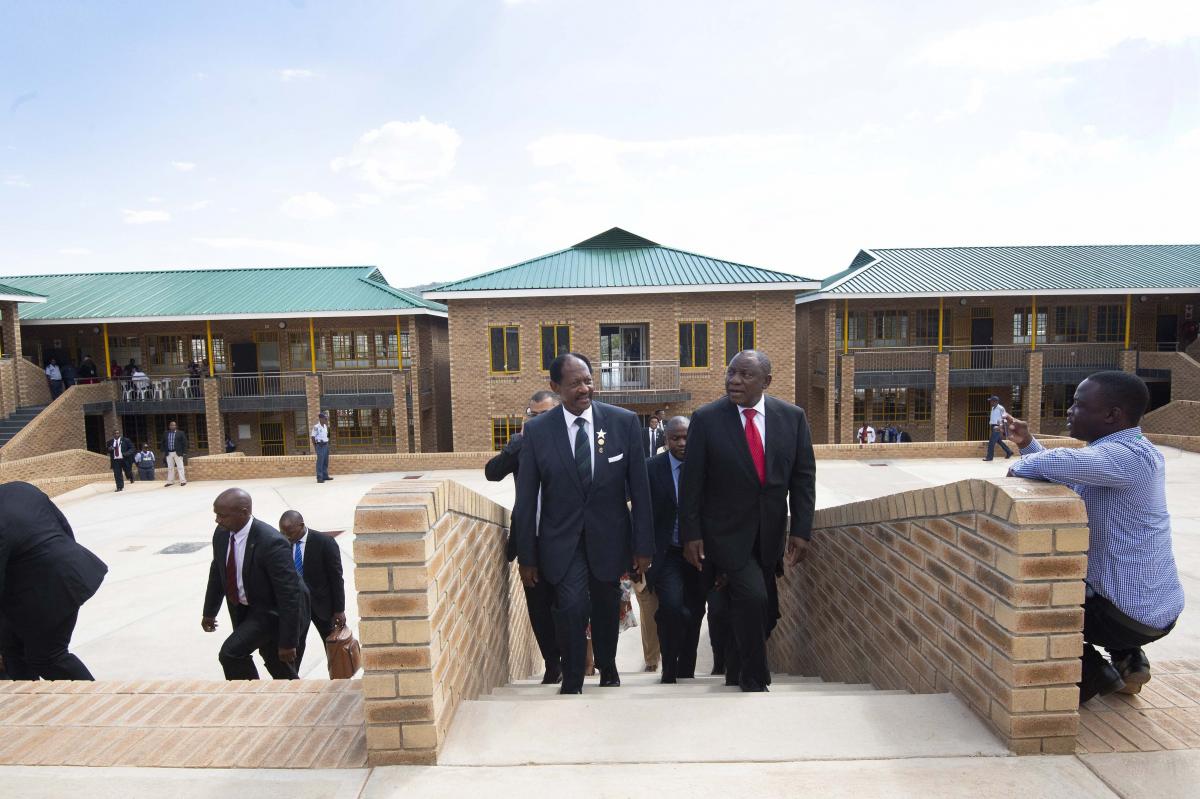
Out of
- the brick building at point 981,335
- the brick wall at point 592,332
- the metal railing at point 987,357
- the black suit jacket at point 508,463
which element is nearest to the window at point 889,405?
the brick building at point 981,335

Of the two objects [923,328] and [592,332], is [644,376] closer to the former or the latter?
[592,332]

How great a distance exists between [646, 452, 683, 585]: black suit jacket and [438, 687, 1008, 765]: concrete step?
1.64 meters

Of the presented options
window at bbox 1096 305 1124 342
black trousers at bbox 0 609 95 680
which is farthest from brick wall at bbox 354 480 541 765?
window at bbox 1096 305 1124 342

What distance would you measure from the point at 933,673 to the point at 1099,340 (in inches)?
1167

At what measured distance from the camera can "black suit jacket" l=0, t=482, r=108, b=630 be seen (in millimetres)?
3646

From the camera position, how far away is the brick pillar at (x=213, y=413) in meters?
23.2

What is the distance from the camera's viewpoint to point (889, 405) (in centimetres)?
2616

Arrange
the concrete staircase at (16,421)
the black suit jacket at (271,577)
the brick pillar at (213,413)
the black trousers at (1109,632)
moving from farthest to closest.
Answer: the brick pillar at (213,413) < the concrete staircase at (16,421) < the black suit jacket at (271,577) < the black trousers at (1109,632)

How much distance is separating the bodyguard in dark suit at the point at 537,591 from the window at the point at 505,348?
18.3 metres

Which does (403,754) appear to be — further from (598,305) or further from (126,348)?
(126,348)

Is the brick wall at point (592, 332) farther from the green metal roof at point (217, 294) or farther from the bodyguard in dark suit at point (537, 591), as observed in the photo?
the bodyguard in dark suit at point (537, 591)

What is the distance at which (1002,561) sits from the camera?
239 cm

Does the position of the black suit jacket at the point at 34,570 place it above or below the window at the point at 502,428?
above

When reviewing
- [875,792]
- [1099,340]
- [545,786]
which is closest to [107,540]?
[545,786]
